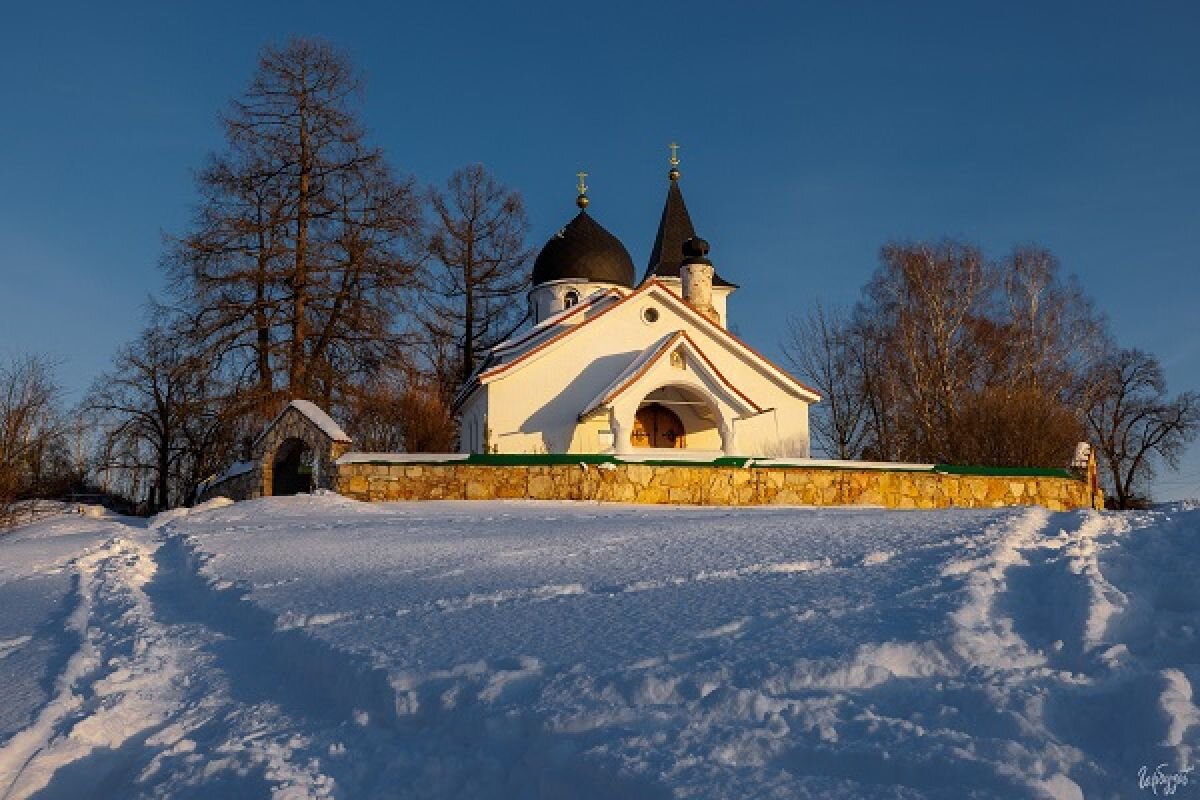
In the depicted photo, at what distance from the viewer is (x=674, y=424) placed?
22.7 m

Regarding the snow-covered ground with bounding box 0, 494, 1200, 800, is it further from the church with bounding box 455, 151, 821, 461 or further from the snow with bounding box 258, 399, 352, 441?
the church with bounding box 455, 151, 821, 461

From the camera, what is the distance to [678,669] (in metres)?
4.32

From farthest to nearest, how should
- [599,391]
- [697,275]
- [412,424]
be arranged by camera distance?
[412,424]
[697,275]
[599,391]

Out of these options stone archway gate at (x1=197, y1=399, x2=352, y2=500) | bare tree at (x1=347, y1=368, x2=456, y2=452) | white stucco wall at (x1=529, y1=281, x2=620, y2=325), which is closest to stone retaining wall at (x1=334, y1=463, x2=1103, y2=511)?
stone archway gate at (x1=197, y1=399, x2=352, y2=500)

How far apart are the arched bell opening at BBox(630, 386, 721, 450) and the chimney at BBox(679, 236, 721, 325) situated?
276cm

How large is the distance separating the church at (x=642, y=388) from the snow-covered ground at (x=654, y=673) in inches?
469

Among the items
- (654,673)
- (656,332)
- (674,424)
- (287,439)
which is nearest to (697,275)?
(656,332)

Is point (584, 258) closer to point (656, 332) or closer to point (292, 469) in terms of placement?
point (656, 332)

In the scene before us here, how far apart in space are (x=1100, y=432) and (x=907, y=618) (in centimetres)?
3075

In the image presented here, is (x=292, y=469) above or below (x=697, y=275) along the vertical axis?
below

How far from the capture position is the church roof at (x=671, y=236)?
31.3 m

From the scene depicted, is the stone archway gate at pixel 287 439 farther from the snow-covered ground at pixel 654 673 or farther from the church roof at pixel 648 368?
the snow-covered ground at pixel 654 673

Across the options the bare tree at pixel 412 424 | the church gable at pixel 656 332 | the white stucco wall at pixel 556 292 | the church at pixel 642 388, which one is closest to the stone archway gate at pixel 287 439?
the church at pixel 642 388

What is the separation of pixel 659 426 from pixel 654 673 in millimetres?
18470
